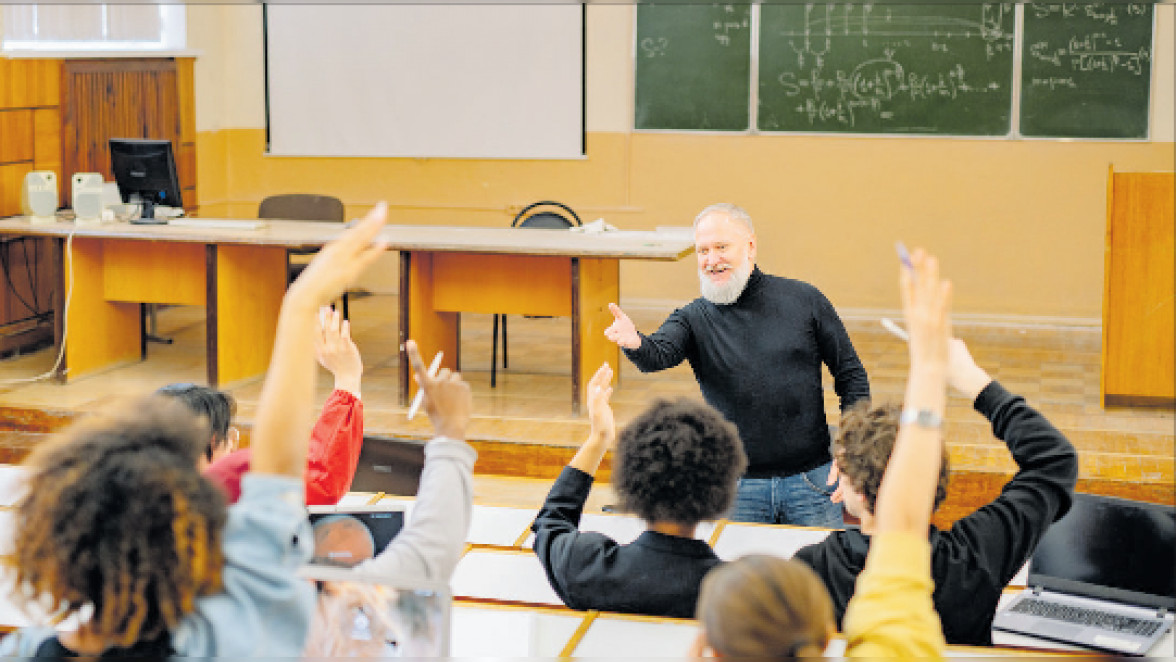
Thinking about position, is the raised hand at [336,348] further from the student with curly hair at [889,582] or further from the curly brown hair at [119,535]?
the student with curly hair at [889,582]

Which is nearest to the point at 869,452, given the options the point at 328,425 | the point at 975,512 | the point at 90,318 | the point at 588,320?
the point at 975,512

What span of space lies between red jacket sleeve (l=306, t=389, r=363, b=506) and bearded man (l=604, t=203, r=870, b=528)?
0.90m

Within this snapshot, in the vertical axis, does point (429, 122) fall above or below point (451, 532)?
above

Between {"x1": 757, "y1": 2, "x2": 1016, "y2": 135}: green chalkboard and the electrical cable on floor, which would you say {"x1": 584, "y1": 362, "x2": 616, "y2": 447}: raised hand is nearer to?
the electrical cable on floor

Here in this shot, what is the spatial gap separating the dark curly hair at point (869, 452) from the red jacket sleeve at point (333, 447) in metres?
0.89

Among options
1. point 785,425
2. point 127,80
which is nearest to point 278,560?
point 785,425

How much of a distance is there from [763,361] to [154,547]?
217 cm

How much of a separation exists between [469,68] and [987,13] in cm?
302

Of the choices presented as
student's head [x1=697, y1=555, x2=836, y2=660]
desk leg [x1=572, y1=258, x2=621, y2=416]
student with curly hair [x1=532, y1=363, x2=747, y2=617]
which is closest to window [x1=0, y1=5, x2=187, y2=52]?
desk leg [x1=572, y1=258, x2=621, y2=416]

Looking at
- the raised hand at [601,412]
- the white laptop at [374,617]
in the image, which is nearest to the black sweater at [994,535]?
the raised hand at [601,412]

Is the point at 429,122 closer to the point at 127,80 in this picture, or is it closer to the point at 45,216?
the point at 127,80

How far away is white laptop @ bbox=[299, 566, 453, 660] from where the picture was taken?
5.05 feet

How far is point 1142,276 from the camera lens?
17.2 feet

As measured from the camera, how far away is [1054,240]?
721cm
